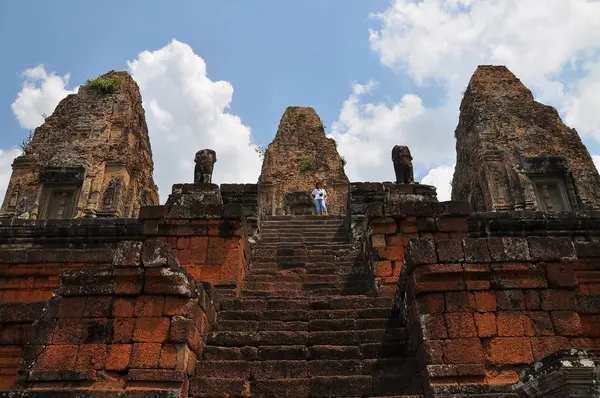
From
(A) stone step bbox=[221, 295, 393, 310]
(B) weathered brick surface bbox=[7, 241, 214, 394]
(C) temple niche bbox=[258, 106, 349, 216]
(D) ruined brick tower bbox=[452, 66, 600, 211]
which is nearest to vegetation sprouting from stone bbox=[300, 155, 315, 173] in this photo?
(C) temple niche bbox=[258, 106, 349, 216]

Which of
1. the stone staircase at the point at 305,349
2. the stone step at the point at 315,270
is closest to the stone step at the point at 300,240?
the stone step at the point at 315,270

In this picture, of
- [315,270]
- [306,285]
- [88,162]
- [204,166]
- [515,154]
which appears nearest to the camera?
[306,285]

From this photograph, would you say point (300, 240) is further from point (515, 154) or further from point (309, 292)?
point (515, 154)

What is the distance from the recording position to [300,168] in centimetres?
2633

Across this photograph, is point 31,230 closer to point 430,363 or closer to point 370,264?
point 370,264

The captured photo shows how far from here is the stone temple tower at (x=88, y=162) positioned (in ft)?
62.9

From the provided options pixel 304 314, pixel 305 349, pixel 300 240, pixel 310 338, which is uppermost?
pixel 300 240

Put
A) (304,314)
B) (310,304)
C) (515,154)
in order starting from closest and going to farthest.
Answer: (304,314) → (310,304) → (515,154)

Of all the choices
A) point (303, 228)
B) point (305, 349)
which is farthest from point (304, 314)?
point (303, 228)

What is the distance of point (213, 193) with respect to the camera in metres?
9.49

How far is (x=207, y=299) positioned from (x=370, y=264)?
3196 millimetres

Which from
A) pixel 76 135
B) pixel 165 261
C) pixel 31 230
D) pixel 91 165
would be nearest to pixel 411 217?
pixel 165 261

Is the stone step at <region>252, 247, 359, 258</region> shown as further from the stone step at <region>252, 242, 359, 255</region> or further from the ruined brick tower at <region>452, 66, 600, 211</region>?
the ruined brick tower at <region>452, 66, 600, 211</region>

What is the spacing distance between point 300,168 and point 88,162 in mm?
10628
